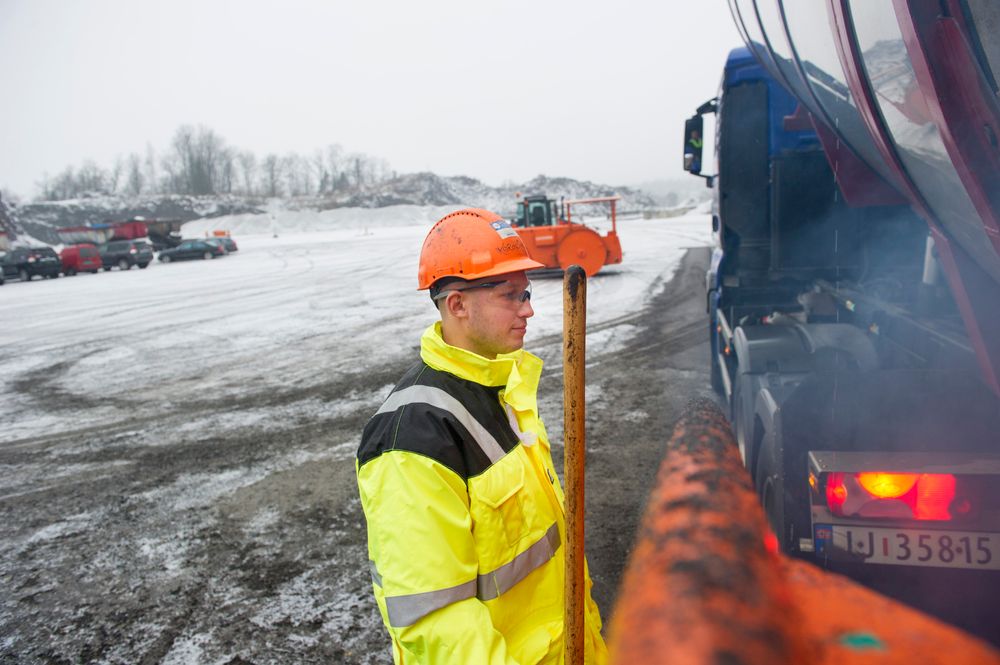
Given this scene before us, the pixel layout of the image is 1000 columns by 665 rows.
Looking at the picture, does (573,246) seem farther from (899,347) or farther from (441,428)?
(441,428)

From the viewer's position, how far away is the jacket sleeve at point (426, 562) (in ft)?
4.45

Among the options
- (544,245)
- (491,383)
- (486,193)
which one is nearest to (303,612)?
(491,383)

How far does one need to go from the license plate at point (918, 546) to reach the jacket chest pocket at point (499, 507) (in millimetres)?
1410

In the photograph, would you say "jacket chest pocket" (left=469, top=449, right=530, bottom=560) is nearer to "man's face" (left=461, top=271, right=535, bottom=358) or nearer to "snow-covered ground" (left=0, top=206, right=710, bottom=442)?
"man's face" (left=461, top=271, right=535, bottom=358)

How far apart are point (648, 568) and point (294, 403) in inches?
280

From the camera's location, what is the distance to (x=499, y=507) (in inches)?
61.7

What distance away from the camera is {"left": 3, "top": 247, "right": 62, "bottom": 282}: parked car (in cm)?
2623

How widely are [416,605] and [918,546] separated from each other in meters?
1.82

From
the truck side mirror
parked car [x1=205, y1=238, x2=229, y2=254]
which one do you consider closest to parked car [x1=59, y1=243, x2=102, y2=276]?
parked car [x1=205, y1=238, x2=229, y2=254]

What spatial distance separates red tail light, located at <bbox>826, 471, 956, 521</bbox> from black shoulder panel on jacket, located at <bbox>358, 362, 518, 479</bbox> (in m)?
1.37

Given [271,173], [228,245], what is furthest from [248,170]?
[228,245]

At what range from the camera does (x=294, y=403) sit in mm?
7227

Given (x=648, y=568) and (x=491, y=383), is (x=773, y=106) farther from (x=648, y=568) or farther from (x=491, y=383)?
(x=648, y=568)

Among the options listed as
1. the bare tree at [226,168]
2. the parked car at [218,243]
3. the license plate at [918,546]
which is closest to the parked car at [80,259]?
the parked car at [218,243]
